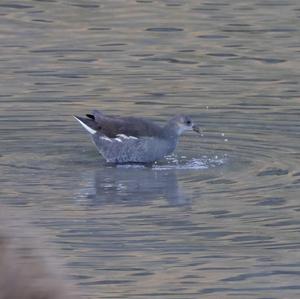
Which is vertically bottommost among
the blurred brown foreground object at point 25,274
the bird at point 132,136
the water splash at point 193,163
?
the water splash at point 193,163

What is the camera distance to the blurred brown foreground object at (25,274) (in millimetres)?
2723

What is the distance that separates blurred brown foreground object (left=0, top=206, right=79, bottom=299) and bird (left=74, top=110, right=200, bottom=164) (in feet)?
29.4

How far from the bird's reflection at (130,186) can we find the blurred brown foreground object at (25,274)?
7167 mm

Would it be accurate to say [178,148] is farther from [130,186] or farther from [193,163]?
[130,186]

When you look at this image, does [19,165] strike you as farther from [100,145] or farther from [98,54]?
[98,54]

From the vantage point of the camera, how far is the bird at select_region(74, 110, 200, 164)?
11797 mm

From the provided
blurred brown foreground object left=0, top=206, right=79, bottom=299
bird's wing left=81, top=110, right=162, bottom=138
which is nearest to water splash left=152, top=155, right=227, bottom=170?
bird's wing left=81, top=110, right=162, bottom=138

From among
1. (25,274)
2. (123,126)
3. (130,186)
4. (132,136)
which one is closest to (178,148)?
(132,136)

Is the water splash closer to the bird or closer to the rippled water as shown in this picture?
the rippled water

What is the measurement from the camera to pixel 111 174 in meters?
11.3

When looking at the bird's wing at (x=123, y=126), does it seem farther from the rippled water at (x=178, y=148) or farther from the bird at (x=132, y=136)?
the rippled water at (x=178, y=148)

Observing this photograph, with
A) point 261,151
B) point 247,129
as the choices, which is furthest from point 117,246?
point 247,129

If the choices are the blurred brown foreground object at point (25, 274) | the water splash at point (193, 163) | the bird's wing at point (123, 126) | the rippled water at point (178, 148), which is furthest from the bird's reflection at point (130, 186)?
the blurred brown foreground object at point (25, 274)

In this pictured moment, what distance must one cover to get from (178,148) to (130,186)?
6.36 ft
